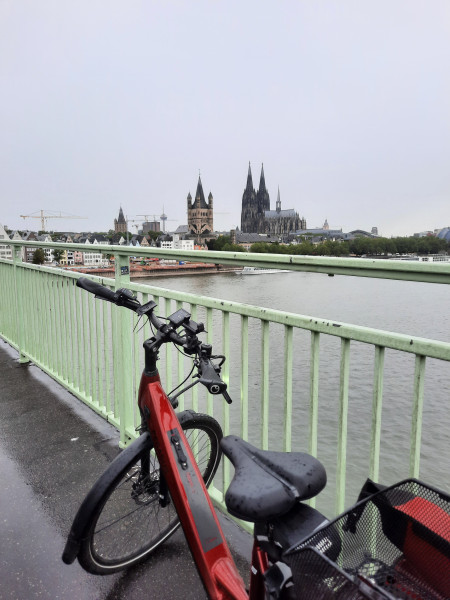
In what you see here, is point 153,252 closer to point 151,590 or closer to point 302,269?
point 302,269

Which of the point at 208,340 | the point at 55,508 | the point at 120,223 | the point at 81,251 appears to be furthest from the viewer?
the point at 120,223

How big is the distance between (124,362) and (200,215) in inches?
3996

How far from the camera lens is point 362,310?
21266 millimetres

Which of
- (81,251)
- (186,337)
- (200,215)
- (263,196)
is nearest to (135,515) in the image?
(186,337)

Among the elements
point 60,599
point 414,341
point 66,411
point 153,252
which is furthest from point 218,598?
point 66,411

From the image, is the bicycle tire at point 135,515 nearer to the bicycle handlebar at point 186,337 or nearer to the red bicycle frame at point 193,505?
the red bicycle frame at point 193,505

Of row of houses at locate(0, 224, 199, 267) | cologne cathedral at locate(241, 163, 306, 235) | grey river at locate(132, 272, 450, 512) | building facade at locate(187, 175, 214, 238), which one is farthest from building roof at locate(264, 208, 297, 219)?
grey river at locate(132, 272, 450, 512)

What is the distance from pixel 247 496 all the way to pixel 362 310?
844 inches

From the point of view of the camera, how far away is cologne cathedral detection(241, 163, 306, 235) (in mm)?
106250

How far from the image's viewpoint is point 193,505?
4.46 ft

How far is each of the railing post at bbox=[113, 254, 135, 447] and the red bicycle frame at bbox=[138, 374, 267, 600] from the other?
35.0 inches

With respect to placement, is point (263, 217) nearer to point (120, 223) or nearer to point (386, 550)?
point (120, 223)

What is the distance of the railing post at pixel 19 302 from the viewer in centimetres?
387

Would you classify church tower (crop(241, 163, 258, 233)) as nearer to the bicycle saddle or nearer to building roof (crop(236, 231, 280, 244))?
building roof (crop(236, 231, 280, 244))
